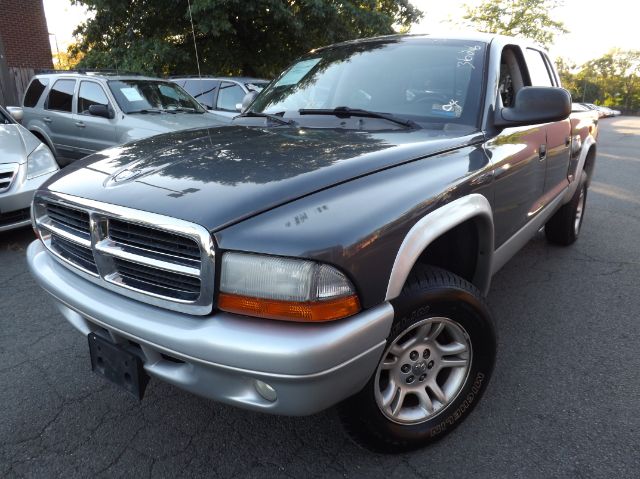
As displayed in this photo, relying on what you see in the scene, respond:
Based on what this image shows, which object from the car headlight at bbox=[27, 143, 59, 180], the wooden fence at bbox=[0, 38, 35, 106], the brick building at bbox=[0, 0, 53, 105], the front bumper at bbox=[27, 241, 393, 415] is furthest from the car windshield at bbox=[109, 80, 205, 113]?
the brick building at bbox=[0, 0, 53, 105]

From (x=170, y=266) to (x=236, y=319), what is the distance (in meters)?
0.30

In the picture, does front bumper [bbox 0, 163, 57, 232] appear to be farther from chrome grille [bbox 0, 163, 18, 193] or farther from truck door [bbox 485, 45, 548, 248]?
truck door [bbox 485, 45, 548, 248]

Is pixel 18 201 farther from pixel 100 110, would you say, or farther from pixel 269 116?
pixel 269 116

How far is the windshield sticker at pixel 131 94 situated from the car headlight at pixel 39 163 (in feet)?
7.86

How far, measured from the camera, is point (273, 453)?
2115 mm

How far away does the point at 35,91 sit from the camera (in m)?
8.40

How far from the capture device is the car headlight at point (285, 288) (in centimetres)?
155

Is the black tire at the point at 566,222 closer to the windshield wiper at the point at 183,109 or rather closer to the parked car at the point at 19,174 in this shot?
the parked car at the point at 19,174

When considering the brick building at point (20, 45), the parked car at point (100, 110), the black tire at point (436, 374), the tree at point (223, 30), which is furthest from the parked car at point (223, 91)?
the black tire at point (436, 374)

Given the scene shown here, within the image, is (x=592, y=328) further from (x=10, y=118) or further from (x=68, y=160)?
(x=68, y=160)

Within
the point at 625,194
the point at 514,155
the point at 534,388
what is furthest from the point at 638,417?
the point at 625,194

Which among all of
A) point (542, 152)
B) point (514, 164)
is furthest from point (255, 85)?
point (514, 164)

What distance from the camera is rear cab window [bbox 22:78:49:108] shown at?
325 inches

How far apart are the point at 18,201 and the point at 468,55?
13.3ft
